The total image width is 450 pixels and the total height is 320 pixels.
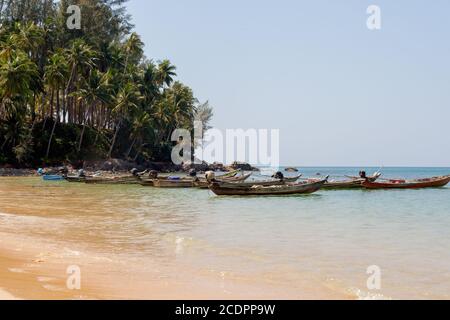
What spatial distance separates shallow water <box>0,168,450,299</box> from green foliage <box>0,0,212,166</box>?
120ft

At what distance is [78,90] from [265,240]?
2154 inches

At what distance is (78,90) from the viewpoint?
6341 centimetres

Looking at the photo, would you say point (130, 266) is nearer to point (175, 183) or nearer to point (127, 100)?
point (175, 183)

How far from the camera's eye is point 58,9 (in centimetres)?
7488

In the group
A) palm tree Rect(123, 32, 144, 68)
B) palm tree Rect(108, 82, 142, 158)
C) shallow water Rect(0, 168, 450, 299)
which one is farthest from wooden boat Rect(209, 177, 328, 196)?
palm tree Rect(123, 32, 144, 68)

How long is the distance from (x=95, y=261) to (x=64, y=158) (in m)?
55.8

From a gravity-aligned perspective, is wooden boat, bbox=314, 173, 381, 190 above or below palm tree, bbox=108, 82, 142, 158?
below

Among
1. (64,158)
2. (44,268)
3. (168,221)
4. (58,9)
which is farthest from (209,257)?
(58,9)

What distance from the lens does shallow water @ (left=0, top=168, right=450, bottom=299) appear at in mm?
9133

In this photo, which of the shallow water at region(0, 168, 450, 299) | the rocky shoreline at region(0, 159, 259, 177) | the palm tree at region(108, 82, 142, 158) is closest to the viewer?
the shallow water at region(0, 168, 450, 299)

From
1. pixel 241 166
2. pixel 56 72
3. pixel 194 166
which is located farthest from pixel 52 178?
pixel 241 166

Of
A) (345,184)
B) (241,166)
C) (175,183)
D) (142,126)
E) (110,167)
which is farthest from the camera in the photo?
(241,166)

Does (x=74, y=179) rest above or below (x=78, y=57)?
below

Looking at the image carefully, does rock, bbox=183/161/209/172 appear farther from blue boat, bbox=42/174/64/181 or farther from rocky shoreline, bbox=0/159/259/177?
blue boat, bbox=42/174/64/181
